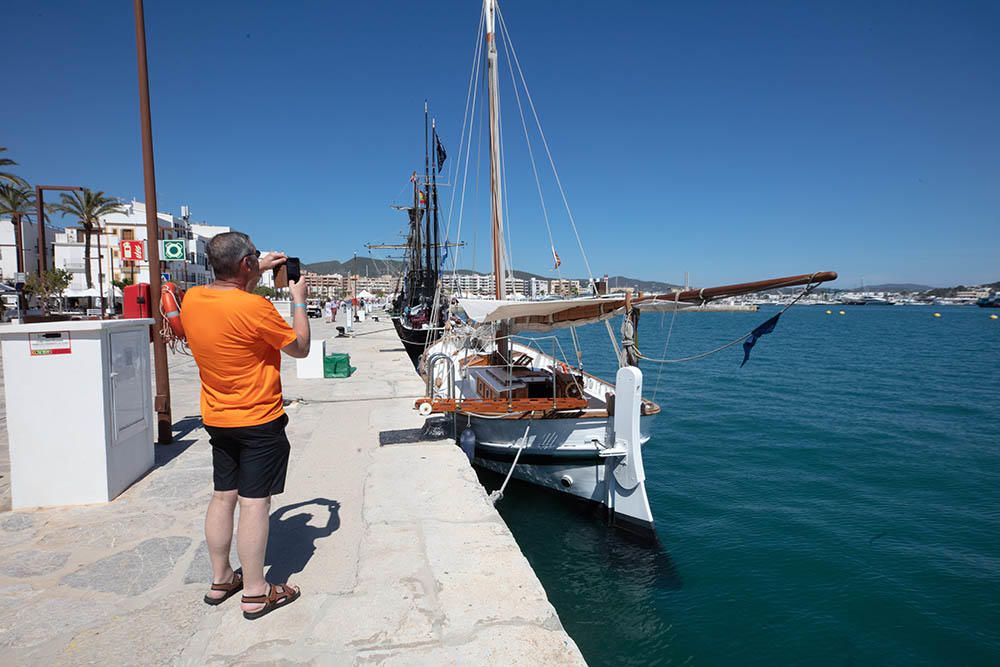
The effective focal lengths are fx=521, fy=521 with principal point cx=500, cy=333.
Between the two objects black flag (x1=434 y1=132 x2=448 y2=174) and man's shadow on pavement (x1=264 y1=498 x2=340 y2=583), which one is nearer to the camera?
man's shadow on pavement (x1=264 y1=498 x2=340 y2=583)

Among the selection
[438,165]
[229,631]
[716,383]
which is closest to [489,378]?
[229,631]

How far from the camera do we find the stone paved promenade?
2.50 m

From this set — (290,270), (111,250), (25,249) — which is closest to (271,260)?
(290,270)

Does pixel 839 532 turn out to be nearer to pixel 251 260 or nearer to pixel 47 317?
pixel 251 260

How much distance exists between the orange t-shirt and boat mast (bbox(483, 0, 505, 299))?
932 cm

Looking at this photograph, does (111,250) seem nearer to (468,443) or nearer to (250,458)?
(468,443)

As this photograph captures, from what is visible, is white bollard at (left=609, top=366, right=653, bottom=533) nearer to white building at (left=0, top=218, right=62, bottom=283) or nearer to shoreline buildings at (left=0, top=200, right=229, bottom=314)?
shoreline buildings at (left=0, top=200, right=229, bottom=314)

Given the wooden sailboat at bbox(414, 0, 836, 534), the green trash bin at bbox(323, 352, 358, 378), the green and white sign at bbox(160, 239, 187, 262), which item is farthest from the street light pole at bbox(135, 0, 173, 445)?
the green trash bin at bbox(323, 352, 358, 378)

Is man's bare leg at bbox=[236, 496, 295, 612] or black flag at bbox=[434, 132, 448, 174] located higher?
black flag at bbox=[434, 132, 448, 174]

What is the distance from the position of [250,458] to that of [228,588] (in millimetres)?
881

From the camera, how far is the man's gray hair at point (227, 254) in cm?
270

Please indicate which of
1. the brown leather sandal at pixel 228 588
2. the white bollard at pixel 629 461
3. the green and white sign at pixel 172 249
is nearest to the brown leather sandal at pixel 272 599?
the brown leather sandal at pixel 228 588

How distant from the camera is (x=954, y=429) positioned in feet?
50.6

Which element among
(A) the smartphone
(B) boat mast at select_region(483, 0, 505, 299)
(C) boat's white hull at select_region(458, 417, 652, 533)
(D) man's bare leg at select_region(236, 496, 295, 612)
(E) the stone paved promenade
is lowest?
(C) boat's white hull at select_region(458, 417, 652, 533)
